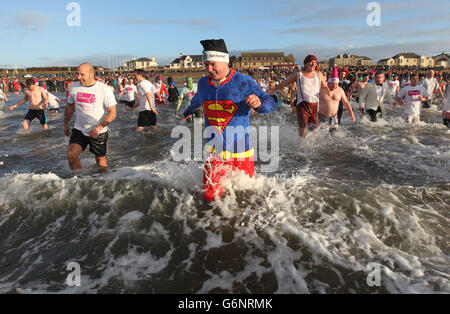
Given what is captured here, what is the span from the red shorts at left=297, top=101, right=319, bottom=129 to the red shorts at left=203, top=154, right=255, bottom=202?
3.44 meters

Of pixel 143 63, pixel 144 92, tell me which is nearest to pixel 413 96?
pixel 144 92

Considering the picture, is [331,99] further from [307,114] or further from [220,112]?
[220,112]

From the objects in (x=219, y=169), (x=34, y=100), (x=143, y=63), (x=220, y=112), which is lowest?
(x=219, y=169)

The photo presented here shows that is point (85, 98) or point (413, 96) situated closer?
point (85, 98)

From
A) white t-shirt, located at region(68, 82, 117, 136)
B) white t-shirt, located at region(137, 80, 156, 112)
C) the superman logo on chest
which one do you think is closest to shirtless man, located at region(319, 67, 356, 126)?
the superman logo on chest

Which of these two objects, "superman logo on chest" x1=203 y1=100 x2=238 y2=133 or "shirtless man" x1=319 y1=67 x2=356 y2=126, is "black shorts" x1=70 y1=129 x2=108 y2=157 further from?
"shirtless man" x1=319 y1=67 x2=356 y2=126

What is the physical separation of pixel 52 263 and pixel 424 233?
4113 millimetres

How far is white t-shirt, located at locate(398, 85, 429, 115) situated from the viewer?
27.3 ft

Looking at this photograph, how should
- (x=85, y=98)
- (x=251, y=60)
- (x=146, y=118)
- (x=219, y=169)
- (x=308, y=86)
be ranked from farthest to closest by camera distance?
(x=251, y=60) < (x=146, y=118) < (x=308, y=86) < (x=85, y=98) < (x=219, y=169)

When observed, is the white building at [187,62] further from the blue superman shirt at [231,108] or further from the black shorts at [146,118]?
the blue superman shirt at [231,108]

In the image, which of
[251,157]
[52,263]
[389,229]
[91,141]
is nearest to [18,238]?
[52,263]

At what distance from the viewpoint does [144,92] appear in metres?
8.88

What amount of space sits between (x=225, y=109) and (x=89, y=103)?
2623mm

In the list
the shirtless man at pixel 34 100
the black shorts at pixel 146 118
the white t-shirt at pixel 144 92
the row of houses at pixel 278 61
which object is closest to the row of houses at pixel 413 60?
the row of houses at pixel 278 61
